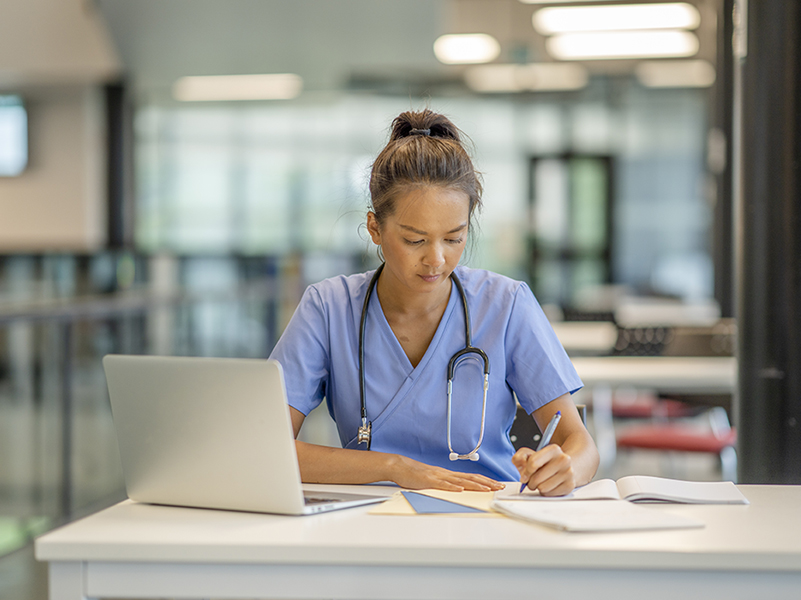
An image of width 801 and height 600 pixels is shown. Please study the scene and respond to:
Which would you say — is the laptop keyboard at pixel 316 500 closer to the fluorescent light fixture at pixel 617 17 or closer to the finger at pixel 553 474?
the finger at pixel 553 474

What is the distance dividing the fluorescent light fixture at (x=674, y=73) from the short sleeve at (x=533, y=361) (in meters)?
7.82

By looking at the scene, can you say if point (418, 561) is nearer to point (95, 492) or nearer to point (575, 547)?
→ point (575, 547)

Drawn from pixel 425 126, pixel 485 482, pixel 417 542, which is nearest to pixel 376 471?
pixel 485 482

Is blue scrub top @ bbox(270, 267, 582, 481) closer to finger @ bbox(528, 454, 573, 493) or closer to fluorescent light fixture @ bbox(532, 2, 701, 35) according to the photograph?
finger @ bbox(528, 454, 573, 493)

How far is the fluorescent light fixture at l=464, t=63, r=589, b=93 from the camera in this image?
885 centimetres

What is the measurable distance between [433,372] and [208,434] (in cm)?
52

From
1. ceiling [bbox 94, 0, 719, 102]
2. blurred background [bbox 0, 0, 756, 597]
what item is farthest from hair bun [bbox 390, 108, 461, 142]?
blurred background [bbox 0, 0, 756, 597]

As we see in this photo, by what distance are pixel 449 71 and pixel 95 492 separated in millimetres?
6666

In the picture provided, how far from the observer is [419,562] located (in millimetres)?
993

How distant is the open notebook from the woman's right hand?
36 millimetres

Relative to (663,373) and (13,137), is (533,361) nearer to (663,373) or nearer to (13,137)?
(663,373)

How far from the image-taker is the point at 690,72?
28.8 feet

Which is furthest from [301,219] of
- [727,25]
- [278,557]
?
[278,557]

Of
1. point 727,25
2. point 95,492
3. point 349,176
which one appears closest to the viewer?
point 349,176
